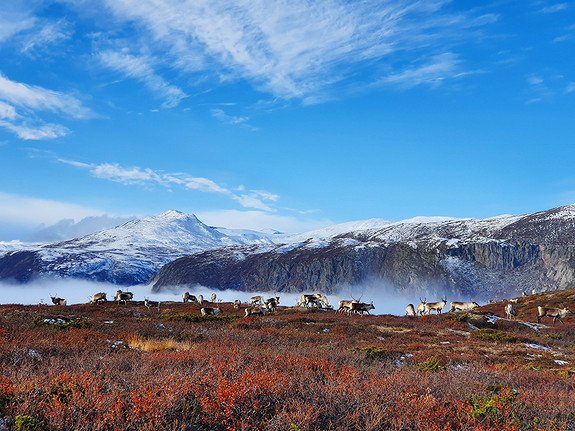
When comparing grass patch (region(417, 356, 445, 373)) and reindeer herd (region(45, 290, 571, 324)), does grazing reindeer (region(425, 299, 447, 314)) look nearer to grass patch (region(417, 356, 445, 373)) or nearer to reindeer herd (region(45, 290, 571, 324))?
reindeer herd (region(45, 290, 571, 324))

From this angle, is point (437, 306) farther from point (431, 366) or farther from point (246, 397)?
point (246, 397)

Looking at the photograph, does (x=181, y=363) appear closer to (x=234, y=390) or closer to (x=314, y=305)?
(x=234, y=390)

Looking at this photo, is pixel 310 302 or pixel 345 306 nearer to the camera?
pixel 345 306

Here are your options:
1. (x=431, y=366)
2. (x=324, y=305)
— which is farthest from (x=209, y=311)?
(x=431, y=366)

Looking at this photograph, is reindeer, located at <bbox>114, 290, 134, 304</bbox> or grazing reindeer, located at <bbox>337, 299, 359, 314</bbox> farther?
reindeer, located at <bbox>114, 290, 134, 304</bbox>

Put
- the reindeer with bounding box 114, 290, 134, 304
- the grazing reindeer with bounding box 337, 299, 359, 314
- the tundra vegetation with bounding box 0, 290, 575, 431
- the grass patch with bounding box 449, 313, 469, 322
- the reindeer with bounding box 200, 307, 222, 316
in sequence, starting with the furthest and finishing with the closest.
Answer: the reindeer with bounding box 114, 290, 134, 304, the grazing reindeer with bounding box 337, 299, 359, 314, the reindeer with bounding box 200, 307, 222, 316, the grass patch with bounding box 449, 313, 469, 322, the tundra vegetation with bounding box 0, 290, 575, 431

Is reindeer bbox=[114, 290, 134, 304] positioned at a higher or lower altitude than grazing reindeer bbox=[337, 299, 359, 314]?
higher

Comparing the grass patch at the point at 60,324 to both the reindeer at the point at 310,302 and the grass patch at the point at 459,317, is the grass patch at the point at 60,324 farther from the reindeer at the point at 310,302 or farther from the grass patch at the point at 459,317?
the reindeer at the point at 310,302

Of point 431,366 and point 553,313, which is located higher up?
point 431,366

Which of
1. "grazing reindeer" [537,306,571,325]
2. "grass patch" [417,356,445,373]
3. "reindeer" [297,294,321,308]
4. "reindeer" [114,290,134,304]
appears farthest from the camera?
"reindeer" [297,294,321,308]

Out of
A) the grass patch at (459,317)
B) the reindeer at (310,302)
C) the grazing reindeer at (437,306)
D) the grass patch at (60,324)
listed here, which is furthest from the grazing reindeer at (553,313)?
the grass patch at (60,324)

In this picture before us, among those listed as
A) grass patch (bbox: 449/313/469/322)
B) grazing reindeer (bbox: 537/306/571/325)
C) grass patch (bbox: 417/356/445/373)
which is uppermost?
grass patch (bbox: 417/356/445/373)

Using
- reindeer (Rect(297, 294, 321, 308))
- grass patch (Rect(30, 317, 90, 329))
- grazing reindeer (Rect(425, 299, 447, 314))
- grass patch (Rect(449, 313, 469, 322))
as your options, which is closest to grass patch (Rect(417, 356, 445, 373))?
grass patch (Rect(30, 317, 90, 329))

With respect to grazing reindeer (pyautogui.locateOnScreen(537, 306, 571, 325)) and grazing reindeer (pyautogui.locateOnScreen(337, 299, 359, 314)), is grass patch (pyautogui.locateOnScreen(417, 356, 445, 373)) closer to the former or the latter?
grazing reindeer (pyautogui.locateOnScreen(337, 299, 359, 314))
